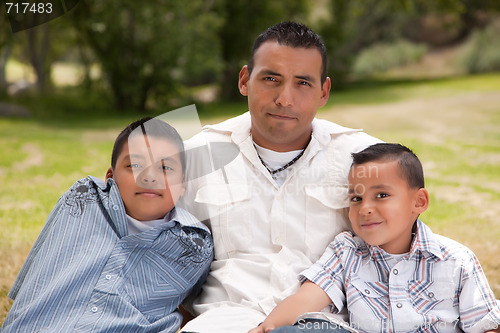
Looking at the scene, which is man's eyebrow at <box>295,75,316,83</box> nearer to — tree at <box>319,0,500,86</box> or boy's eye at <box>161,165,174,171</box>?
boy's eye at <box>161,165,174,171</box>

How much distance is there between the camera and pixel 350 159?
241cm

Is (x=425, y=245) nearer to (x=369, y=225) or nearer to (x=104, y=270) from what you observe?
(x=369, y=225)

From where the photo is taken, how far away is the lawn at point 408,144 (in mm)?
4250

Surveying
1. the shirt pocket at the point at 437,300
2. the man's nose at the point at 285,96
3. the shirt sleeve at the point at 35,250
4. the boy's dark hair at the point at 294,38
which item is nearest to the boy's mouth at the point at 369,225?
the shirt pocket at the point at 437,300

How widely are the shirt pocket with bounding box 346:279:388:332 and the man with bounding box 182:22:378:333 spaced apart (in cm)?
25

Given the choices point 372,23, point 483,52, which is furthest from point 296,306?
point 372,23

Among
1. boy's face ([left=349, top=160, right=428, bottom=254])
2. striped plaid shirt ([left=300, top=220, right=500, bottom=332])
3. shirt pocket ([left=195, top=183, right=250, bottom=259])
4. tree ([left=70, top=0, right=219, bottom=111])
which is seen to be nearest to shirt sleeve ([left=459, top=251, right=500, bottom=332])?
striped plaid shirt ([left=300, top=220, right=500, bottom=332])

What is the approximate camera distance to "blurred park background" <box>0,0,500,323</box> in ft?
17.8

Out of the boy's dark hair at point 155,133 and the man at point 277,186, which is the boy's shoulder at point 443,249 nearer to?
the man at point 277,186

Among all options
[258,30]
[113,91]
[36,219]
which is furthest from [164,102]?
[36,219]

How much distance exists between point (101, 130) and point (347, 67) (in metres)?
8.57

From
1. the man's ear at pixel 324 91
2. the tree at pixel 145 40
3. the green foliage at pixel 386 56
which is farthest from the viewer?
the green foliage at pixel 386 56

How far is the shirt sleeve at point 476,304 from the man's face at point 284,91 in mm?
871

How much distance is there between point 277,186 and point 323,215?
23cm
